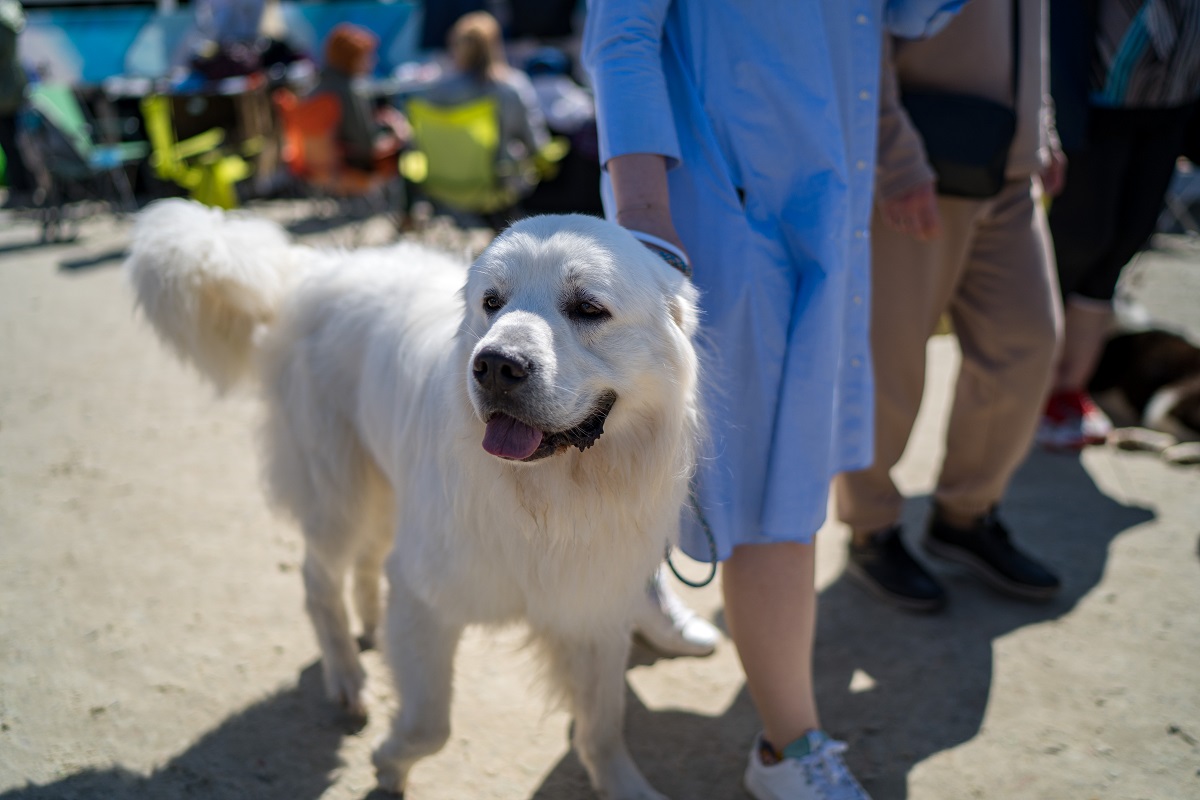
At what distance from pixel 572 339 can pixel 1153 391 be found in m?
4.02

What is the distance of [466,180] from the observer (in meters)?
6.74

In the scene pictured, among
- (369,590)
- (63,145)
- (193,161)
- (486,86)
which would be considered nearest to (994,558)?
(369,590)

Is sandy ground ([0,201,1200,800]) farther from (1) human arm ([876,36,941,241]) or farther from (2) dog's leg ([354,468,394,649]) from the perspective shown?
(1) human arm ([876,36,941,241])

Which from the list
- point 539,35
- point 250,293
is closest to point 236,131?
point 539,35

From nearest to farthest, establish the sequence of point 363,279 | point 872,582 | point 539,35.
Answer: point 363,279
point 872,582
point 539,35

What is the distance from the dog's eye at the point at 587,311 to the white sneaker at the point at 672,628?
1237 millimetres

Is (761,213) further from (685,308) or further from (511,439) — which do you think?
(511,439)

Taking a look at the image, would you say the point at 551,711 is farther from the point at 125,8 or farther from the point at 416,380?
the point at 125,8

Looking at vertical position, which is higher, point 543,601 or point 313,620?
point 543,601

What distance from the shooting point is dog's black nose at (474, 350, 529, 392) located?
1500 millimetres

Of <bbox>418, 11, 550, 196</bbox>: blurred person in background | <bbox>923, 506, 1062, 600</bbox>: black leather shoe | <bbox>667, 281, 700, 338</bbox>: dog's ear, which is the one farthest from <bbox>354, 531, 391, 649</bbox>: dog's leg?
<bbox>418, 11, 550, 196</bbox>: blurred person in background

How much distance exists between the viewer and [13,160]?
9.84 metres

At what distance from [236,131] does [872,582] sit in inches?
364

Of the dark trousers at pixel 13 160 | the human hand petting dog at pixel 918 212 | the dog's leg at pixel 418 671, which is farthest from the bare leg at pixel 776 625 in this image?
the dark trousers at pixel 13 160
